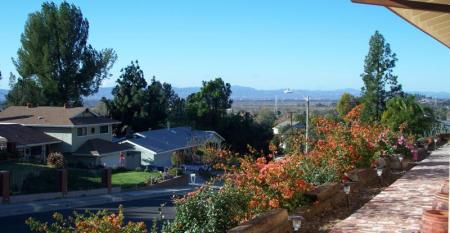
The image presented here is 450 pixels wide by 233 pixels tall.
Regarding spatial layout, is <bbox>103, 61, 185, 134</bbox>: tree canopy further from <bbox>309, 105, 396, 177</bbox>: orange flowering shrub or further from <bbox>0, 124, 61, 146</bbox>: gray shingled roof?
<bbox>309, 105, 396, 177</bbox>: orange flowering shrub

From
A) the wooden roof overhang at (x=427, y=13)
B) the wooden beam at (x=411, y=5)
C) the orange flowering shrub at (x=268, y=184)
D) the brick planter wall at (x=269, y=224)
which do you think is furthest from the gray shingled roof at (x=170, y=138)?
the wooden beam at (x=411, y=5)

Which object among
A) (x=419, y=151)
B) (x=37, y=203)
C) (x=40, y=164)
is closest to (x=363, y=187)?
(x=419, y=151)

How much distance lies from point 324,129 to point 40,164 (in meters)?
30.3

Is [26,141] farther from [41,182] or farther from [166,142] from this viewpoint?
[166,142]

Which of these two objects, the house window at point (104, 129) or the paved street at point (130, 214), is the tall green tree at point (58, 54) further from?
the paved street at point (130, 214)

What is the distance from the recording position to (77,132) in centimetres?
4516

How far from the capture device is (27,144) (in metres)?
39.8

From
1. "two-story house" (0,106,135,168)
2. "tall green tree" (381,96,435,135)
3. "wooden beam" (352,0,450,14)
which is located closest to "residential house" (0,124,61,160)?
"two-story house" (0,106,135,168)

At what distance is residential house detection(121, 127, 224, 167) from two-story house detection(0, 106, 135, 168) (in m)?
1.47

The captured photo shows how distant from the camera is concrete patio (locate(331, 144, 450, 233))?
770 cm

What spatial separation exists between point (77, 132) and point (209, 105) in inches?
782

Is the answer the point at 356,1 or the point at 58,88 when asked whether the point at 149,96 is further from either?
the point at 356,1

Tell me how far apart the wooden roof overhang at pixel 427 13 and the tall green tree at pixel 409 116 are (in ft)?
80.0

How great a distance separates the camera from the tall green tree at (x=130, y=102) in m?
57.1
